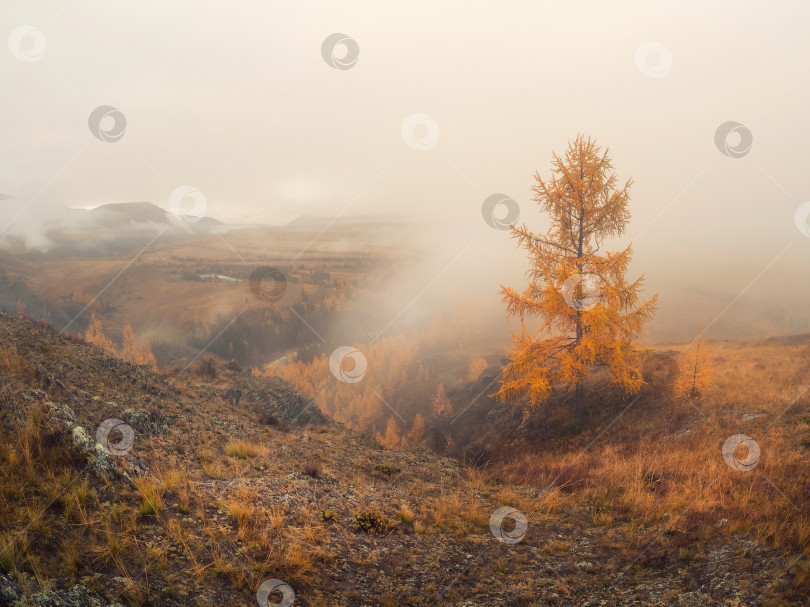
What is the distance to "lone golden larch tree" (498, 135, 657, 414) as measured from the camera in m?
16.5

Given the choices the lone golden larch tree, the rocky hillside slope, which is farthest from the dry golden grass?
the lone golden larch tree

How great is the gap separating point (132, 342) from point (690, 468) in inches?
6791

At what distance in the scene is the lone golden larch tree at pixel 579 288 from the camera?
16469mm

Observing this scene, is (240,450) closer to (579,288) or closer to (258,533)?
(258,533)

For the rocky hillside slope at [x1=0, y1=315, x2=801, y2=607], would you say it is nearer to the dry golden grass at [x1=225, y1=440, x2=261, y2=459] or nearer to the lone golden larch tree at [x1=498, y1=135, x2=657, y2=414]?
the dry golden grass at [x1=225, y1=440, x2=261, y2=459]

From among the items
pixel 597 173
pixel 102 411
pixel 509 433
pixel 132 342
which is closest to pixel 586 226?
pixel 597 173

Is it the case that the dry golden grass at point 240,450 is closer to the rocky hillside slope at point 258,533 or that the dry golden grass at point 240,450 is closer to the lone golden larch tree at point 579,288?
the rocky hillside slope at point 258,533

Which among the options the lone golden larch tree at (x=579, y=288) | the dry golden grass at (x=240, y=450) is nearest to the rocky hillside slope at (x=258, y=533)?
the dry golden grass at (x=240, y=450)

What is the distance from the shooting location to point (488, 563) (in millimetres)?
7598

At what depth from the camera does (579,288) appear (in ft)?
54.5

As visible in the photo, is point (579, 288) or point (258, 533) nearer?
point (258, 533)

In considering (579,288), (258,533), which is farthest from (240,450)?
(579,288)

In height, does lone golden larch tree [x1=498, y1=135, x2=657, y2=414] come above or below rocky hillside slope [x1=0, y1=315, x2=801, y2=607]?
above

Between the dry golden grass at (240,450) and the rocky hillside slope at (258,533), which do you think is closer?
the rocky hillside slope at (258,533)
